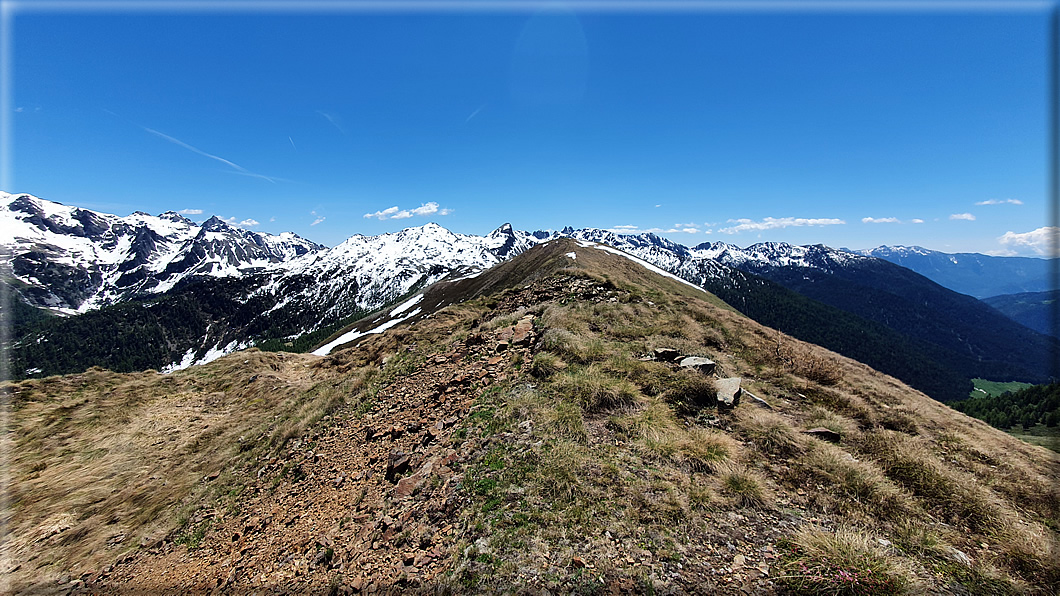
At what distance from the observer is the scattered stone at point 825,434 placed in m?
8.77

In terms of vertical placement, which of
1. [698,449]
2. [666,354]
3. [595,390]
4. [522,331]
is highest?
[522,331]

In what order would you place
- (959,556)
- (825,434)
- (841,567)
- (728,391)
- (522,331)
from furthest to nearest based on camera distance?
(522,331) < (728,391) < (825,434) < (959,556) < (841,567)

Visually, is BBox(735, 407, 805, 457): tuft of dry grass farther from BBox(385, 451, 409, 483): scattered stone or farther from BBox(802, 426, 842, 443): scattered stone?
BBox(385, 451, 409, 483): scattered stone

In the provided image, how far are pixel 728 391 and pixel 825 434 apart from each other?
7.29 ft

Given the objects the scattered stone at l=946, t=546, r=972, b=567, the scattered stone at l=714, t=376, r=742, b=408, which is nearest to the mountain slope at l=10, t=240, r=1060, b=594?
the scattered stone at l=946, t=546, r=972, b=567

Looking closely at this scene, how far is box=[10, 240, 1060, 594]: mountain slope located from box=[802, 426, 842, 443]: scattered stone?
0.07 m

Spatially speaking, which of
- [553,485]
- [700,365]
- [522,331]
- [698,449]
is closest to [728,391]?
[700,365]

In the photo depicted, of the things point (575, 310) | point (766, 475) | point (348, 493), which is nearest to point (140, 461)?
point (348, 493)

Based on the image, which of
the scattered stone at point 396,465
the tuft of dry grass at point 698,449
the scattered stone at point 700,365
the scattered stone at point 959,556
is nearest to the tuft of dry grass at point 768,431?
the tuft of dry grass at point 698,449

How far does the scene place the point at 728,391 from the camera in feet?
33.2

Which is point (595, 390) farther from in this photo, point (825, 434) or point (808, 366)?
point (808, 366)

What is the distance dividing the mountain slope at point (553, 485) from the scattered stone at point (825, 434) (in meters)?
0.07

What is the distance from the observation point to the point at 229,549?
27.1 ft

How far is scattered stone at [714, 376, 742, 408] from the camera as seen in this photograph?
9.81 metres
